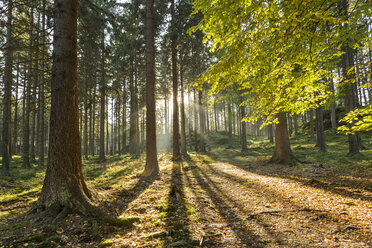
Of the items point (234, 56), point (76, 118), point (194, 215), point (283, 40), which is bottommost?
point (194, 215)

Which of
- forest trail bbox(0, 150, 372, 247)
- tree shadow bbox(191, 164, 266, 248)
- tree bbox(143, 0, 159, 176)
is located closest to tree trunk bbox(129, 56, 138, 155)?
tree bbox(143, 0, 159, 176)

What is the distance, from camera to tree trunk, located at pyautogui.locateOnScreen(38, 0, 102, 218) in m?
4.19

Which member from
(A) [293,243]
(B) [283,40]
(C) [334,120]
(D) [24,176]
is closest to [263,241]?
(A) [293,243]

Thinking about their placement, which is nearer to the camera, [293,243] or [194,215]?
[293,243]

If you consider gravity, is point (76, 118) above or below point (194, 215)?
above

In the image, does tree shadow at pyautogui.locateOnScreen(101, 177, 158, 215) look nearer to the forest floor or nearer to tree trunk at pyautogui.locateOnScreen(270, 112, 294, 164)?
the forest floor

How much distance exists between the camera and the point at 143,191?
652cm

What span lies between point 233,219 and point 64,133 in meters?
4.65

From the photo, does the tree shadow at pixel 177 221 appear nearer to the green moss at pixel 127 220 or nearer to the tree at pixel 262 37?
the green moss at pixel 127 220

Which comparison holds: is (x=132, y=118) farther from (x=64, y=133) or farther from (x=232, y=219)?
(x=232, y=219)

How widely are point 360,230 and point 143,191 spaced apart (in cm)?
582

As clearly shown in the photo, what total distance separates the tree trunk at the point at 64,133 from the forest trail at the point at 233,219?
1.52 feet

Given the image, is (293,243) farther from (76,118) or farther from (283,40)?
(76,118)

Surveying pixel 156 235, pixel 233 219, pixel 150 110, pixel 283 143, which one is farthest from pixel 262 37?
pixel 283 143
